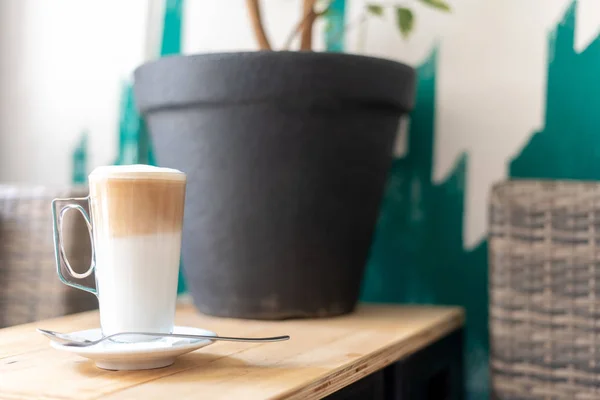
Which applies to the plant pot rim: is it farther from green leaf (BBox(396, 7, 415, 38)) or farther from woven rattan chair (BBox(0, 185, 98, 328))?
woven rattan chair (BBox(0, 185, 98, 328))

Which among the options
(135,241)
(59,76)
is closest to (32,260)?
(59,76)

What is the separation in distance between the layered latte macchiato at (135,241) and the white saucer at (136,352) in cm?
3

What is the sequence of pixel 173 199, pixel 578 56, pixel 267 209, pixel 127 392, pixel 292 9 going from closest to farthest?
pixel 127 392 → pixel 173 199 → pixel 267 209 → pixel 578 56 → pixel 292 9

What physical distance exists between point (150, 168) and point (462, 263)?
63cm

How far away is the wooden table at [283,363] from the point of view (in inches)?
23.6

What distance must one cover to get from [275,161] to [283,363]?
1.01ft

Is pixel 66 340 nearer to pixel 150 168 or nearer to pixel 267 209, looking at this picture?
pixel 150 168

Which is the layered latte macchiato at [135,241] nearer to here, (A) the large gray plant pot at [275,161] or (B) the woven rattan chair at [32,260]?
(A) the large gray plant pot at [275,161]

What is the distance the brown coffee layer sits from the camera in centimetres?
67

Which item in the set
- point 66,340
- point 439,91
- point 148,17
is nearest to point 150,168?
point 66,340

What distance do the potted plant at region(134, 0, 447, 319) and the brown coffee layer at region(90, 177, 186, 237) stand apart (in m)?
0.26

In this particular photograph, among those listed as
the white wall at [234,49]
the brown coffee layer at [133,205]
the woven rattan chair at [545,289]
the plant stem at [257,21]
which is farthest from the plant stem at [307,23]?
the brown coffee layer at [133,205]

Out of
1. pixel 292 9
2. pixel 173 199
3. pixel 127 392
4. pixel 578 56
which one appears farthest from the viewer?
pixel 292 9

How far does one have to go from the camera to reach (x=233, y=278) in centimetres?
97
